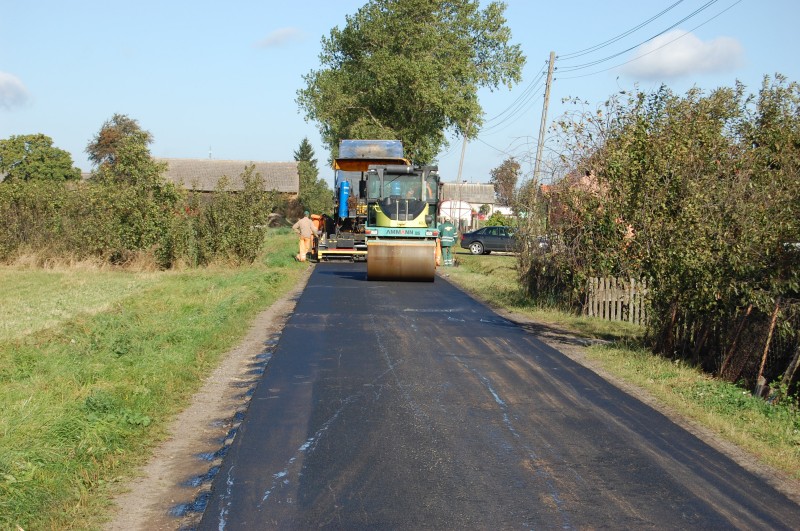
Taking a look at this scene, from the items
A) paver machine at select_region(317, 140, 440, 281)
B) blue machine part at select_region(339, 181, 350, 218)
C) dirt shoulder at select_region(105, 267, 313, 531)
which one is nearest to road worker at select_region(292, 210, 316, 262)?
blue machine part at select_region(339, 181, 350, 218)

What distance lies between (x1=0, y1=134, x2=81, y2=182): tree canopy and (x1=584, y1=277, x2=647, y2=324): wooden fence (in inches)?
2645

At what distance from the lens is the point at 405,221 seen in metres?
24.7

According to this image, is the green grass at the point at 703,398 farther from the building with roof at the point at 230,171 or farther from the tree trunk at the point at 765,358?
the building with roof at the point at 230,171

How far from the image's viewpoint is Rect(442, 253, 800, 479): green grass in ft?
27.3

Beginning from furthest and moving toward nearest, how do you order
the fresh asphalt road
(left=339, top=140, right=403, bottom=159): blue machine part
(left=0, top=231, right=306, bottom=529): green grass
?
(left=339, top=140, right=403, bottom=159): blue machine part
(left=0, top=231, right=306, bottom=529): green grass
the fresh asphalt road

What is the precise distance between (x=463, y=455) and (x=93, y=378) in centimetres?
514

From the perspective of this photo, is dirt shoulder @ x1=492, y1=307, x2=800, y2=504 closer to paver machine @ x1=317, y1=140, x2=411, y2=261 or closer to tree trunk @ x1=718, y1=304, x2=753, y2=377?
tree trunk @ x1=718, y1=304, x2=753, y2=377

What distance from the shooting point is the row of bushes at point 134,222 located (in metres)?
28.2

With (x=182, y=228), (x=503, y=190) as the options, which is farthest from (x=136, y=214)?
(x=503, y=190)

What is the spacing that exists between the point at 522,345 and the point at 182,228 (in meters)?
17.2

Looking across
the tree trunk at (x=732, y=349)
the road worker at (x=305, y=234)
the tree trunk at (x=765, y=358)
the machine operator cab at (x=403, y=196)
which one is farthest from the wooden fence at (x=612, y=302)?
the road worker at (x=305, y=234)

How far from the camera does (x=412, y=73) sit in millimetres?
50812

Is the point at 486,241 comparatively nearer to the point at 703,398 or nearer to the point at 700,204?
the point at 700,204

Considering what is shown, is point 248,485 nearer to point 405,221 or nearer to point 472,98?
point 405,221
